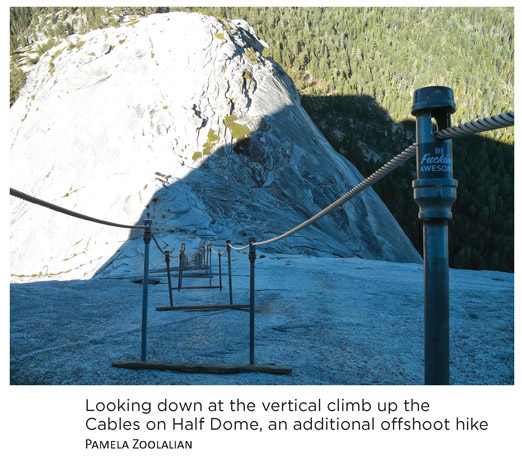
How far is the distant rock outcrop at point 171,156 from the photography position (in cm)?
1702

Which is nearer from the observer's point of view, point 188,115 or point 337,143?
point 188,115

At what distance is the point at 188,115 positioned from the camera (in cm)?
2114

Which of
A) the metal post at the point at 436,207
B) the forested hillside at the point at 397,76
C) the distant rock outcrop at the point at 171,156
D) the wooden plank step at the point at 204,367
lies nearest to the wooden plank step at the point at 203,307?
the wooden plank step at the point at 204,367

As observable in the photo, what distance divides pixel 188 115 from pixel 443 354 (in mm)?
20673

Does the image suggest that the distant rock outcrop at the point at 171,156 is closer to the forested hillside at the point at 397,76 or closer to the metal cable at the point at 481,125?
the forested hillside at the point at 397,76

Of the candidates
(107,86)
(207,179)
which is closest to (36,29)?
(107,86)

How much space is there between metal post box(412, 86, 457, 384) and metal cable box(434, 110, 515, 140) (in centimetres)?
7

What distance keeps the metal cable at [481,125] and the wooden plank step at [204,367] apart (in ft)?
7.93

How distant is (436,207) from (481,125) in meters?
0.39

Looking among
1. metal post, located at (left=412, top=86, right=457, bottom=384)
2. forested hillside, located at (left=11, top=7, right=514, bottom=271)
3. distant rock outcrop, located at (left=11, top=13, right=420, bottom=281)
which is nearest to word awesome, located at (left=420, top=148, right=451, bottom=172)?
metal post, located at (left=412, top=86, right=457, bottom=384)

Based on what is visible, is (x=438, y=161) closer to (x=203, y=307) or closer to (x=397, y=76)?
(x=203, y=307)

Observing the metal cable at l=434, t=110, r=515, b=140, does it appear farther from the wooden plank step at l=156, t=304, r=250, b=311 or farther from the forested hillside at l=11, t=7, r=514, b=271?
the forested hillside at l=11, t=7, r=514, b=271

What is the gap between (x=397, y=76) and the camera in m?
48.4

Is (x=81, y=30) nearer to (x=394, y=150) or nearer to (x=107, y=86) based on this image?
(x=107, y=86)
